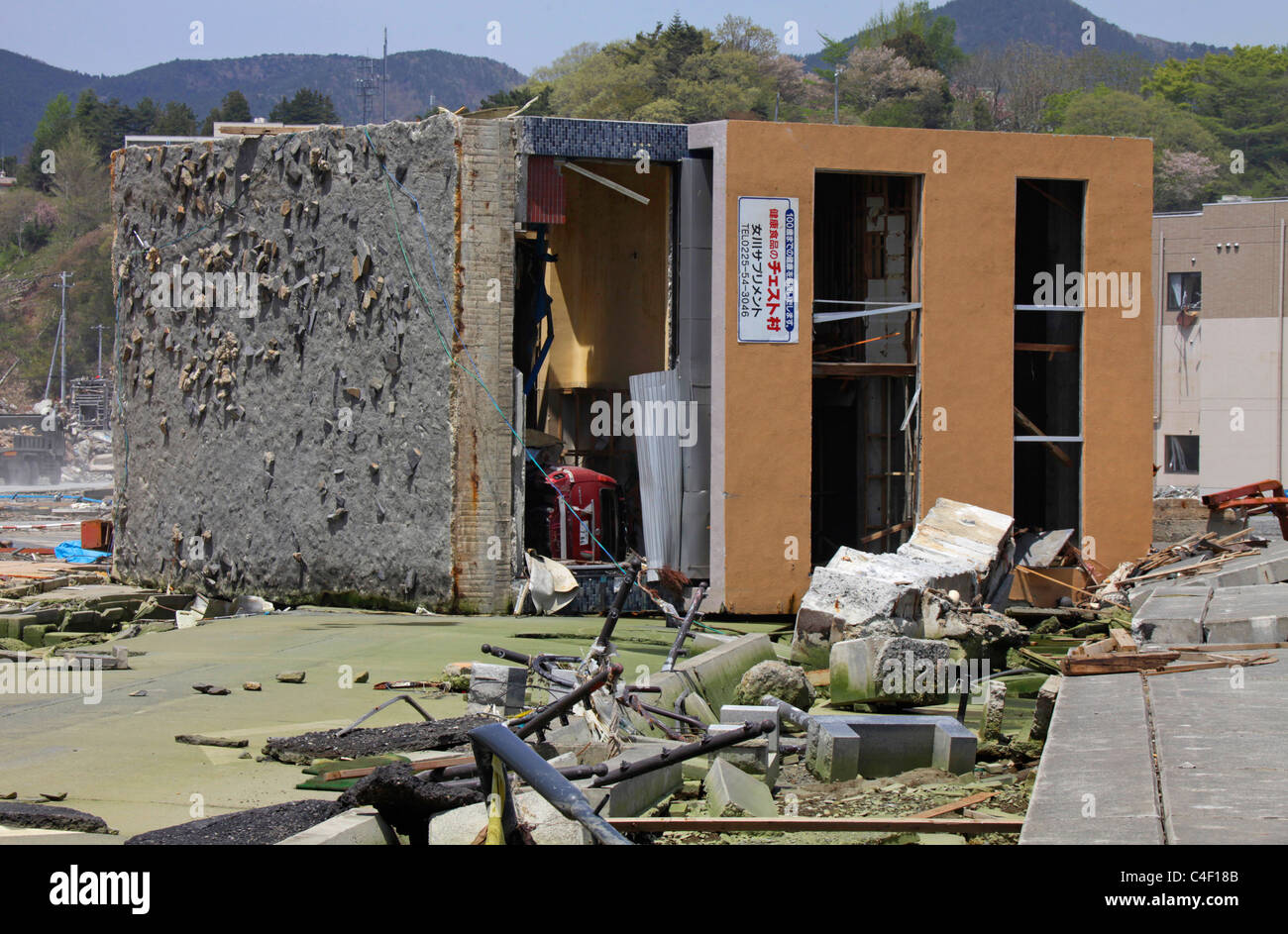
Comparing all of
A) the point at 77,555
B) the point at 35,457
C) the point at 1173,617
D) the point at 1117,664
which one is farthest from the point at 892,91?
the point at 1117,664

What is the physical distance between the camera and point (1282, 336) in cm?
4991

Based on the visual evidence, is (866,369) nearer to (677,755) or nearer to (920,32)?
(677,755)

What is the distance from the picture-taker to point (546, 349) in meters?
19.0

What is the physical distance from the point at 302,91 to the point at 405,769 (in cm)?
11220

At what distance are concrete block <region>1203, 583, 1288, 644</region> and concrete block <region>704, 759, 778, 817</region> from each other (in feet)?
15.8

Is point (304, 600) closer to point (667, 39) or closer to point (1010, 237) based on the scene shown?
point (1010, 237)

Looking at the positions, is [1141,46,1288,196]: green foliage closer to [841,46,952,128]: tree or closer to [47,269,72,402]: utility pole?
[841,46,952,128]: tree

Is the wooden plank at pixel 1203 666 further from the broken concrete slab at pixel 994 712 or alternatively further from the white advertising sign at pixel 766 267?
the white advertising sign at pixel 766 267

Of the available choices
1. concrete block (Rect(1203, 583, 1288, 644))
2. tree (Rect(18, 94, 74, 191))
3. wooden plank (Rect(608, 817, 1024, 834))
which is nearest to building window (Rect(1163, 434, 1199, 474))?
concrete block (Rect(1203, 583, 1288, 644))

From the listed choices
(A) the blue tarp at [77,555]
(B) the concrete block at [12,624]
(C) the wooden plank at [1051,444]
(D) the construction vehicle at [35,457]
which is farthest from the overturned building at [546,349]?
(D) the construction vehicle at [35,457]

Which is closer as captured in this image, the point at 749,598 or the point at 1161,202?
the point at 749,598

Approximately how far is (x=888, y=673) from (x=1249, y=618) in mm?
2944

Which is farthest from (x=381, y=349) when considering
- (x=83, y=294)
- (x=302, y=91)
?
(x=302, y=91)

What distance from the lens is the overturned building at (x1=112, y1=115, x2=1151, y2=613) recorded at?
1602cm
